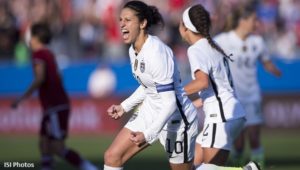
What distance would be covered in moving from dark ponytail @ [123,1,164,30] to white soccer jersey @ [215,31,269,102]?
490 centimetres

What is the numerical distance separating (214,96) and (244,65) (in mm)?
3883

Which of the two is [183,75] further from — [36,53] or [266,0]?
[36,53]

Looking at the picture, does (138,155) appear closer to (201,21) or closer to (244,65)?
(244,65)

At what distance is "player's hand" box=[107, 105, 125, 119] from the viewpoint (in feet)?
33.7

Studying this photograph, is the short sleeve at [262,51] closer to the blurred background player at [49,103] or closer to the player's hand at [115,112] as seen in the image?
the blurred background player at [49,103]

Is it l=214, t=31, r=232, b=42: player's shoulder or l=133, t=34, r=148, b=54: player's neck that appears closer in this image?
l=133, t=34, r=148, b=54: player's neck

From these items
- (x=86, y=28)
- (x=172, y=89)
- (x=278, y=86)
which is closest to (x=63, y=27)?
(x=86, y=28)

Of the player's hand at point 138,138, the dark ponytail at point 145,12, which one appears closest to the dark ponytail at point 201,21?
Result: the dark ponytail at point 145,12

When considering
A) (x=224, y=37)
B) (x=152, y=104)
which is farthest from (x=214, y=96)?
(x=224, y=37)

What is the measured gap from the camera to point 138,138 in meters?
9.10

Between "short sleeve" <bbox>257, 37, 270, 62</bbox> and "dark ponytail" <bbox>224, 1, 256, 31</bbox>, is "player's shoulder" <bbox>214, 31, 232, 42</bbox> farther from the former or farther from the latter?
"short sleeve" <bbox>257, 37, 270, 62</bbox>

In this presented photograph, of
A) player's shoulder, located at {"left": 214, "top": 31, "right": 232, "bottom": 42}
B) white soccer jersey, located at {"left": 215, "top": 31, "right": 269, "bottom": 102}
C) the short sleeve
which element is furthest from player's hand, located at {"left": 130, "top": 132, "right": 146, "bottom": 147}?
the short sleeve

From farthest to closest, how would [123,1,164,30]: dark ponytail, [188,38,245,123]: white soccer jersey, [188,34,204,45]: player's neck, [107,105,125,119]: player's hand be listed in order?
[188,34,204,45]: player's neck < [188,38,245,123]: white soccer jersey < [107,105,125,119]: player's hand < [123,1,164,30]: dark ponytail

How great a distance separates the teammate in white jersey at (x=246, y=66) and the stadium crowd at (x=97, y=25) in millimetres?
8854
